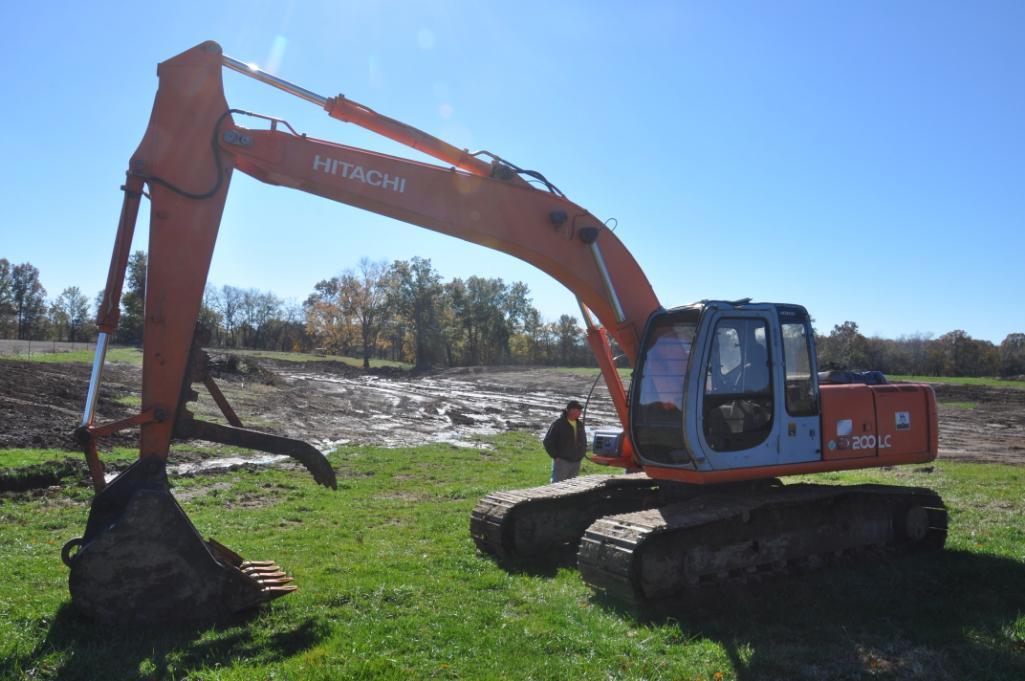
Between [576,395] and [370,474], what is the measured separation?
27.3 metres

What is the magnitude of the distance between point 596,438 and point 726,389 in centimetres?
203

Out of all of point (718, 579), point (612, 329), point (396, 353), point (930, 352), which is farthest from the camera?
point (396, 353)

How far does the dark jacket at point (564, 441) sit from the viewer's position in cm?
1022

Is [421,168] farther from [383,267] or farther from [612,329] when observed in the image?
[383,267]

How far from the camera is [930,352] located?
62.4m

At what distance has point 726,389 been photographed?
7.07 m

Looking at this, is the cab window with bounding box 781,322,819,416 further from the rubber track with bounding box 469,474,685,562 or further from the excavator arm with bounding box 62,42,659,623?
the excavator arm with bounding box 62,42,659,623

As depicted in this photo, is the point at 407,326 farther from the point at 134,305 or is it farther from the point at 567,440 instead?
the point at 567,440

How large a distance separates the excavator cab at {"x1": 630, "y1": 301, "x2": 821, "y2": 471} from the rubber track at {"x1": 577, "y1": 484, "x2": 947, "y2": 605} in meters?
0.51

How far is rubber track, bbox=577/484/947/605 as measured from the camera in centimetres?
641

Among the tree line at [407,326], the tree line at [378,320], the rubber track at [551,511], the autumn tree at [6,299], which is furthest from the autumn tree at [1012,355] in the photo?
the autumn tree at [6,299]

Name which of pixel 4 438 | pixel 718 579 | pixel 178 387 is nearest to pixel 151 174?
pixel 178 387

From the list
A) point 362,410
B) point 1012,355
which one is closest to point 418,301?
point 362,410

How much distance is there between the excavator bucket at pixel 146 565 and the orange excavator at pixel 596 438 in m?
0.01
